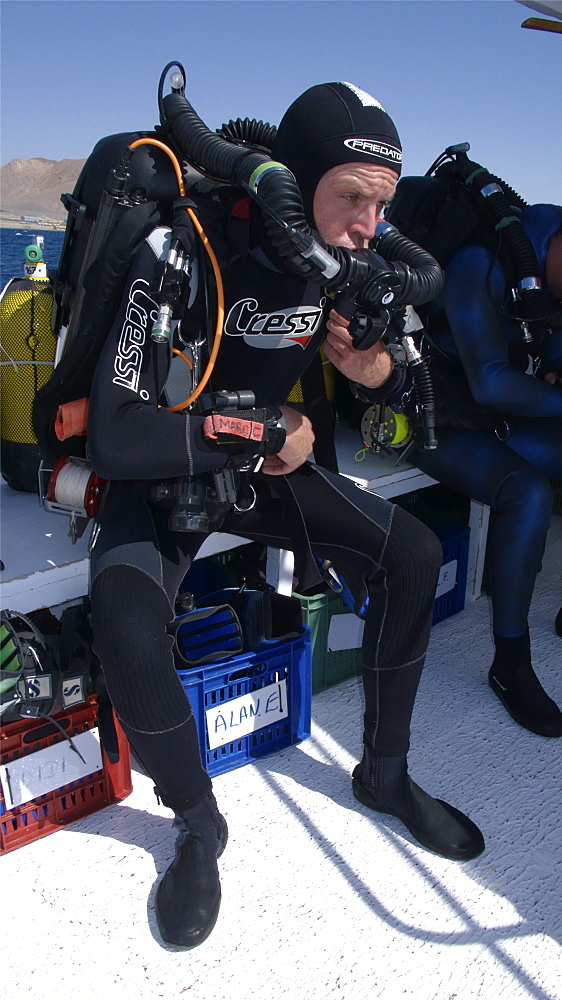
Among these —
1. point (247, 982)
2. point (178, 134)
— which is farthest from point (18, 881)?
point (178, 134)

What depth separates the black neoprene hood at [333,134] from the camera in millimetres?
1417

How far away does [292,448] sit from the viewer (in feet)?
5.18

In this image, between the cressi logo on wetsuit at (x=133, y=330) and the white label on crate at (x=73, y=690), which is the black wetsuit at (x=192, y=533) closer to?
the cressi logo on wetsuit at (x=133, y=330)

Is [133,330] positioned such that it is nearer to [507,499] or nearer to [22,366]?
[22,366]

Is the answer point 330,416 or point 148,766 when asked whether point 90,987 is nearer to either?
point 148,766

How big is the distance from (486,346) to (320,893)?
1579mm

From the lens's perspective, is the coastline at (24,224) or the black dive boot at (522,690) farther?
the coastline at (24,224)

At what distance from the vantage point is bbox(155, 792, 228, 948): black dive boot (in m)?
1.37

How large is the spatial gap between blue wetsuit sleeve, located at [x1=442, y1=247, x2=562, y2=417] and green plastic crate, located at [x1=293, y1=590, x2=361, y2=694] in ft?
2.61

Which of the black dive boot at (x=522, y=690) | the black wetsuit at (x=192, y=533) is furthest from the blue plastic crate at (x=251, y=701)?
the black dive boot at (x=522, y=690)

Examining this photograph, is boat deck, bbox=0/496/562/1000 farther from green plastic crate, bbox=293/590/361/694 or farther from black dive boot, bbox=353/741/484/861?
green plastic crate, bbox=293/590/361/694

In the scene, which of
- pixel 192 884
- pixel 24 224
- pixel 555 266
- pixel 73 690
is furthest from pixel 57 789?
pixel 24 224

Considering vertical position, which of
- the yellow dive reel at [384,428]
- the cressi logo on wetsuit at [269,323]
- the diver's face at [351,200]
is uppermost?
the diver's face at [351,200]

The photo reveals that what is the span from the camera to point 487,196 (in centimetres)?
228
